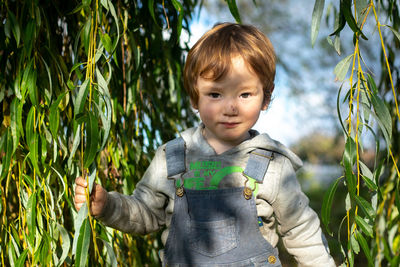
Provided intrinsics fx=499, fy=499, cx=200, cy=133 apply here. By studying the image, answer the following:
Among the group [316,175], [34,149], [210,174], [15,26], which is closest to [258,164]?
[210,174]

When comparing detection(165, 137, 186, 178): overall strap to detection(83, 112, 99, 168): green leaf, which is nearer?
detection(83, 112, 99, 168): green leaf

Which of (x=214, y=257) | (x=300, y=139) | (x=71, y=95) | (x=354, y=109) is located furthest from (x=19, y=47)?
(x=300, y=139)

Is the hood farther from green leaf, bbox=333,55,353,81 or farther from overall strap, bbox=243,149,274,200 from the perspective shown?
green leaf, bbox=333,55,353,81

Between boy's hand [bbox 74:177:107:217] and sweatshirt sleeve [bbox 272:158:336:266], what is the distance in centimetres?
46

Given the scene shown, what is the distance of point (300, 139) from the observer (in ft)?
21.1

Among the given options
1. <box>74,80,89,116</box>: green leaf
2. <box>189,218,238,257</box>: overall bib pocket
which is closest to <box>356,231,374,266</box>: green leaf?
<box>189,218,238,257</box>: overall bib pocket

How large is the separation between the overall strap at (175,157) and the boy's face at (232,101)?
117mm

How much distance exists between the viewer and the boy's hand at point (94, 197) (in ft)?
3.86

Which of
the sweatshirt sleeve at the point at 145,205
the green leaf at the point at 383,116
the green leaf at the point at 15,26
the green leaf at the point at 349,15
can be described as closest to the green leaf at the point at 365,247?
the green leaf at the point at 383,116

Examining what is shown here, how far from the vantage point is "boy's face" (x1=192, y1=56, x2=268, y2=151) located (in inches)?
50.8

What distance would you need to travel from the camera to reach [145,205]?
1.41 m

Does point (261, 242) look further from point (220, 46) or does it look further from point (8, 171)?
point (8, 171)

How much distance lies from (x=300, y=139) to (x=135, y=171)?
486cm

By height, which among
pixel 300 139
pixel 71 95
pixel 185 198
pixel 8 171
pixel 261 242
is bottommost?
pixel 300 139
